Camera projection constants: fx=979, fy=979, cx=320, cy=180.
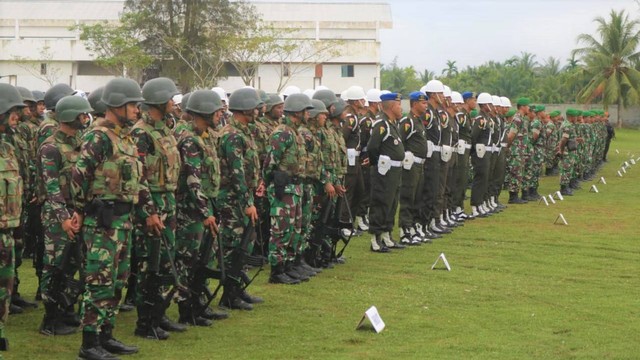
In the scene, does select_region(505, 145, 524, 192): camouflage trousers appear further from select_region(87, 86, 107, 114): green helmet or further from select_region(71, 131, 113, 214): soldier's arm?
select_region(71, 131, 113, 214): soldier's arm

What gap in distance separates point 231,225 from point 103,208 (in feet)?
8.29

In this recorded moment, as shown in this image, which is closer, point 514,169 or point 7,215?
point 7,215

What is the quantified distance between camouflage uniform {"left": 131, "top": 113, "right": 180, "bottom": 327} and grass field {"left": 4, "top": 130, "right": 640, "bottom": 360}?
2.32 ft

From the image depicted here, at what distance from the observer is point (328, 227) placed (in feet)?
40.8

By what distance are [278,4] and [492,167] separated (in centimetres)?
5648

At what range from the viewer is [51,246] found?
8719 mm

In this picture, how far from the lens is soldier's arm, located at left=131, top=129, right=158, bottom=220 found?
7949 millimetres

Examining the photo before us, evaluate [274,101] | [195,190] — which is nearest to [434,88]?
[274,101]

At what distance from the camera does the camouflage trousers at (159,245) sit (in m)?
8.22

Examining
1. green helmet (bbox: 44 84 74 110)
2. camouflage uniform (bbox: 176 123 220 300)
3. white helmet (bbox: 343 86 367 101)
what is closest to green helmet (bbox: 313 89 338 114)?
white helmet (bbox: 343 86 367 101)

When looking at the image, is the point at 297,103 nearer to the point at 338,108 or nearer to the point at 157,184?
the point at 338,108

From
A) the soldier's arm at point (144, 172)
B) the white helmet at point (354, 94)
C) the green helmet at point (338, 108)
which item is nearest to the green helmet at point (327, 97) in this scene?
the green helmet at point (338, 108)

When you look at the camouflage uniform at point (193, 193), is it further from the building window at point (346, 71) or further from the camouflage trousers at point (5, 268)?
the building window at point (346, 71)

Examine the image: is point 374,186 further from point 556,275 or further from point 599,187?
point 599,187
